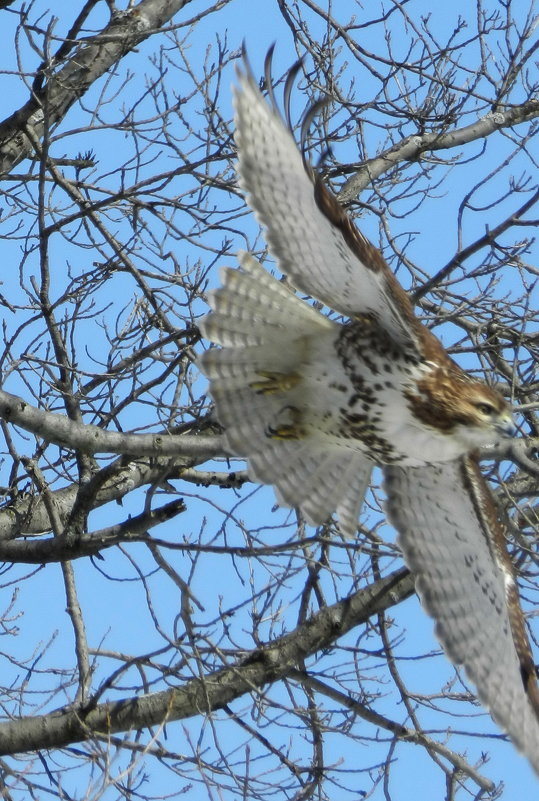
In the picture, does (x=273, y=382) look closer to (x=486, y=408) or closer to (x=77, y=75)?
(x=486, y=408)

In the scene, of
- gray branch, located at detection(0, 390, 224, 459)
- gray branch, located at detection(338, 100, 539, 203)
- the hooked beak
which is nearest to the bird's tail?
gray branch, located at detection(0, 390, 224, 459)

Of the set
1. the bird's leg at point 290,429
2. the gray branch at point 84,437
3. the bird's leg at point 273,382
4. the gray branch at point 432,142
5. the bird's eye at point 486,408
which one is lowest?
the bird's eye at point 486,408

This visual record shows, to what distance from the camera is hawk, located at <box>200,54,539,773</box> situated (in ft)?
16.2

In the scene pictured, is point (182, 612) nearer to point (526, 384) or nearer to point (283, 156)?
point (283, 156)

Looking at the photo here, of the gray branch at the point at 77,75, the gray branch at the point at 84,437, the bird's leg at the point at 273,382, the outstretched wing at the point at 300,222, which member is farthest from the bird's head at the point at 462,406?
the gray branch at the point at 77,75

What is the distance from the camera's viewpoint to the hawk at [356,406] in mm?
4938

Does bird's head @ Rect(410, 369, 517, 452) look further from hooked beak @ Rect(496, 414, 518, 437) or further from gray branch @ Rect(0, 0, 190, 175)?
gray branch @ Rect(0, 0, 190, 175)

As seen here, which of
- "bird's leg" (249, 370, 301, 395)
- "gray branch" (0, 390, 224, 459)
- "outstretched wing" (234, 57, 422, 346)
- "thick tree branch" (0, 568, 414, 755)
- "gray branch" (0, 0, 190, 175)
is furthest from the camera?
"gray branch" (0, 0, 190, 175)

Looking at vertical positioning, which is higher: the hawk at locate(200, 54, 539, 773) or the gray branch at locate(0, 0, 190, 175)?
the gray branch at locate(0, 0, 190, 175)

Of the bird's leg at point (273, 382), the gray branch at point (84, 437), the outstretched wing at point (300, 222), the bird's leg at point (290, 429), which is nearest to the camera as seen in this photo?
the gray branch at point (84, 437)

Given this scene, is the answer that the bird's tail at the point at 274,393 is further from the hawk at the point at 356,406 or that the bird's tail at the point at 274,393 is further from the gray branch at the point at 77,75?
the gray branch at the point at 77,75

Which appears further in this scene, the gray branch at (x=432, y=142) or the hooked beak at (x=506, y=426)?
the gray branch at (x=432, y=142)

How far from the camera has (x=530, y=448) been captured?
19.1ft

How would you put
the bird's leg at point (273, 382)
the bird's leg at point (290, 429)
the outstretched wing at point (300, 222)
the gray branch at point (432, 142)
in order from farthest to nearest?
the gray branch at point (432, 142) < the bird's leg at point (290, 429) < the bird's leg at point (273, 382) < the outstretched wing at point (300, 222)
